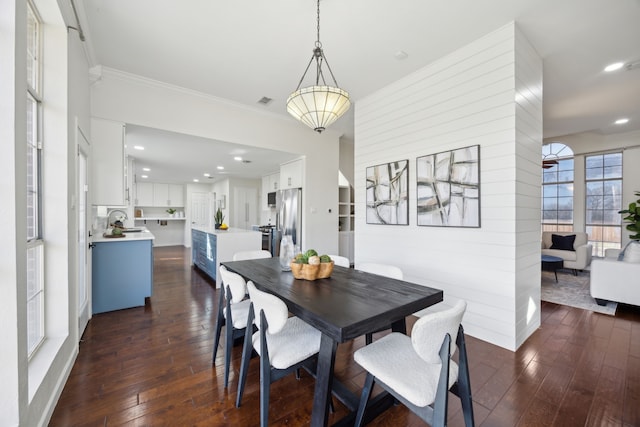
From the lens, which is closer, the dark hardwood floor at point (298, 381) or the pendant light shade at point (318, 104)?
the dark hardwood floor at point (298, 381)

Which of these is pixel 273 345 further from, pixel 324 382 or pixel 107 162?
pixel 107 162

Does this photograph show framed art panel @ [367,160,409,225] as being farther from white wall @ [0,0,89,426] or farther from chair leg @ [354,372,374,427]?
white wall @ [0,0,89,426]

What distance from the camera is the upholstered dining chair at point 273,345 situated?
→ 1.44 metres

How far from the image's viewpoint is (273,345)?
5.16ft

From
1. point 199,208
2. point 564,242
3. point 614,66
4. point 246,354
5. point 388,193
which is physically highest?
point 614,66

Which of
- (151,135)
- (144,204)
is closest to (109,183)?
(151,135)

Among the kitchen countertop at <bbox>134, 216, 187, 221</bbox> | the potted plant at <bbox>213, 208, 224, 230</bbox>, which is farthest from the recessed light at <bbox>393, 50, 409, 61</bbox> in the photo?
the kitchen countertop at <bbox>134, 216, 187, 221</bbox>

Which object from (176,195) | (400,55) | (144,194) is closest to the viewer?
(400,55)

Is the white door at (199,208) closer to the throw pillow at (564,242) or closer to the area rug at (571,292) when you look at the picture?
the area rug at (571,292)

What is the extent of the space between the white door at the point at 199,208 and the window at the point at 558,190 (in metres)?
9.87

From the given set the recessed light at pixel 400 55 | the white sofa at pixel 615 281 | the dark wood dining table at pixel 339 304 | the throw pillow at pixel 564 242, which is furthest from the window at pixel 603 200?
the dark wood dining table at pixel 339 304

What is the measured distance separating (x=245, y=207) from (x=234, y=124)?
15.9ft

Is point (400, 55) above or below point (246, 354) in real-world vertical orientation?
above

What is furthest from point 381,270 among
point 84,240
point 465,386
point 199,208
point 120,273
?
point 199,208
